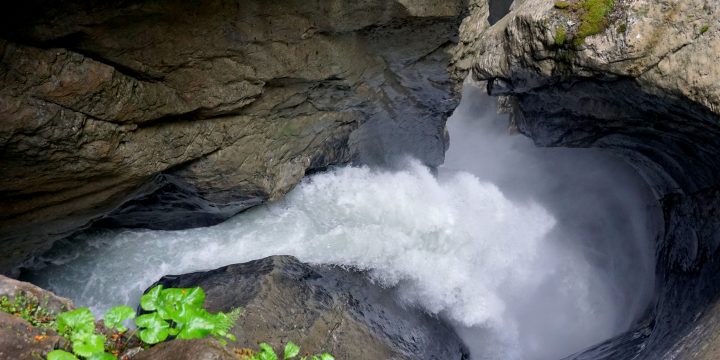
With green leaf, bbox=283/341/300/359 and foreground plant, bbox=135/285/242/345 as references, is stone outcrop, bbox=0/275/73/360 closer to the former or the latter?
foreground plant, bbox=135/285/242/345

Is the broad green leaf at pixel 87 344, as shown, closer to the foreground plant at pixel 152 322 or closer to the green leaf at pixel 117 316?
the foreground plant at pixel 152 322

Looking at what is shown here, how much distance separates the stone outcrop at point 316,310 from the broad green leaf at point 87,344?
6.93 ft

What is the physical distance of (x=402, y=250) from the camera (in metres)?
8.41

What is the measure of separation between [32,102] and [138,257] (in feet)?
11.4

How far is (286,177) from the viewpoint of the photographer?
309 inches

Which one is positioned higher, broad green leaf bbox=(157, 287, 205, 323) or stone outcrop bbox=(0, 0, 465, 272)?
stone outcrop bbox=(0, 0, 465, 272)

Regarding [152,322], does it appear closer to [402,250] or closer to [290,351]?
[290,351]

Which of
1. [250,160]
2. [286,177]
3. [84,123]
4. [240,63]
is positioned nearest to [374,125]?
[286,177]

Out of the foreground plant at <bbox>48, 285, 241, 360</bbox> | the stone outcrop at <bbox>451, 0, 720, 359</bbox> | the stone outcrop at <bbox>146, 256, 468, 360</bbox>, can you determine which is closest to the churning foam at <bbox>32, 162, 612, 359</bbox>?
the stone outcrop at <bbox>146, 256, 468, 360</bbox>

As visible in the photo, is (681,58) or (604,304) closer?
(681,58)

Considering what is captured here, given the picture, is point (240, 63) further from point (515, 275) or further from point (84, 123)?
point (515, 275)

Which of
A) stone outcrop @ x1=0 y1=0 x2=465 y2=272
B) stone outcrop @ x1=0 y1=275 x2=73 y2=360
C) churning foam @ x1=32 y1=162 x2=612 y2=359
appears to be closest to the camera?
stone outcrop @ x1=0 y1=275 x2=73 y2=360

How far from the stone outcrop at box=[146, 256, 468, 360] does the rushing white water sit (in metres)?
0.47

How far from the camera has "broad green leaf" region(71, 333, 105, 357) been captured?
3332 mm
